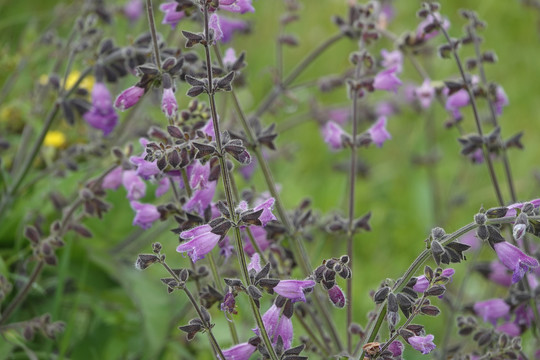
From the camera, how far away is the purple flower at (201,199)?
6.15ft

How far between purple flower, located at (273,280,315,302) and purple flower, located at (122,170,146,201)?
27.5 inches

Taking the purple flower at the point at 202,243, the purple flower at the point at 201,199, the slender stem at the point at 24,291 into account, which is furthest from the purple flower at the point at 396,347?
the slender stem at the point at 24,291

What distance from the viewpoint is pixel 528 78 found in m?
5.89

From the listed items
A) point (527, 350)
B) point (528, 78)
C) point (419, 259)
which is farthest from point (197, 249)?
point (528, 78)

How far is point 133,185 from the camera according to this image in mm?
2158

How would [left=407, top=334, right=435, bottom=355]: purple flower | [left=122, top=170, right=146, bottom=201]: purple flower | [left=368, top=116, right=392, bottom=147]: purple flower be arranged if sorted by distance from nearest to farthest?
1. [left=407, top=334, right=435, bottom=355]: purple flower
2. [left=122, top=170, right=146, bottom=201]: purple flower
3. [left=368, top=116, right=392, bottom=147]: purple flower

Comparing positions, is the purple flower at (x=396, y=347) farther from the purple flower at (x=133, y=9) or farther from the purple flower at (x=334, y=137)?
→ the purple flower at (x=133, y=9)

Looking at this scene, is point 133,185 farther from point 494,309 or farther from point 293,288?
point 494,309

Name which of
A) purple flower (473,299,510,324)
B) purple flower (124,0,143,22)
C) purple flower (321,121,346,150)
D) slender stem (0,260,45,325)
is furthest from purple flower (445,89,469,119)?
purple flower (124,0,143,22)

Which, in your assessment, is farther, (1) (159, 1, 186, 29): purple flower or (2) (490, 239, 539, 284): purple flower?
(1) (159, 1, 186, 29): purple flower

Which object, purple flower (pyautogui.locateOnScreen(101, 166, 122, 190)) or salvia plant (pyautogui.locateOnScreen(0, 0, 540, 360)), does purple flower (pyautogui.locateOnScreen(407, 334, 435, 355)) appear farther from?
purple flower (pyautogui.locateOnScreen(101, 166, 122, 190))

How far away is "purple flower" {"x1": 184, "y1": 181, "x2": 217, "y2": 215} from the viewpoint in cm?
188

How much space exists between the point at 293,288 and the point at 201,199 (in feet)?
1.32

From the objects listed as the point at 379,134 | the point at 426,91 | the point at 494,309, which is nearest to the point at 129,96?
the point at 379,134
